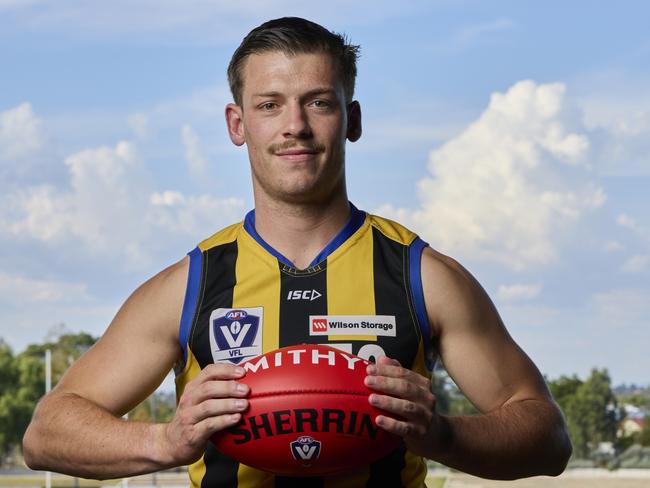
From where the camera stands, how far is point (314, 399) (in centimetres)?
270

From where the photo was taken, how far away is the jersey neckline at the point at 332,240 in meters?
3.37

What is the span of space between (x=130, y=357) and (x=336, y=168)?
88 cm

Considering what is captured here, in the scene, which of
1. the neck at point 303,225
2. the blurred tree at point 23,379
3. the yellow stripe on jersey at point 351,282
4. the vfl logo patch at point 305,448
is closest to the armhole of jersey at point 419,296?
the yellow stripe on jersey at point 351,282

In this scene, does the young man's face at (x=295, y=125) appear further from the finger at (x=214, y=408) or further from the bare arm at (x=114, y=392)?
the finger at (x=214, y=408)

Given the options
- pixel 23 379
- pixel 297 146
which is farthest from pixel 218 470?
pixel 23 379

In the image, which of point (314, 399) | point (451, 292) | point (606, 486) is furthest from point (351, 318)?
point (606, 486)

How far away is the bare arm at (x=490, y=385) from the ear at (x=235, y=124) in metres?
0.69

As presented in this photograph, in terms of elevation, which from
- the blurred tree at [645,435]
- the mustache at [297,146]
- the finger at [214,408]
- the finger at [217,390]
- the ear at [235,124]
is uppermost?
the blurred tree at [645,435]

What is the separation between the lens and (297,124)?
3119 millimetres

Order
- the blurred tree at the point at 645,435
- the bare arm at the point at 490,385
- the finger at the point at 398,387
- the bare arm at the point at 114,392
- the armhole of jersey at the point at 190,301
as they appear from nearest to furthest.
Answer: the finger at the point at 398,387, the bare arm at the point at 490,385, the bare arm at the point at 114,392, the armhole of jersey at the point at 190,301, the blurred tree at the point at 645,435

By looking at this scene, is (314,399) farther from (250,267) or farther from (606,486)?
(606,486)

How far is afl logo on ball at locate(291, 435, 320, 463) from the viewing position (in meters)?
2.75

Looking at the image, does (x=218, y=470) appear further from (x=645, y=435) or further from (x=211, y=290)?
(x=645, y=435)

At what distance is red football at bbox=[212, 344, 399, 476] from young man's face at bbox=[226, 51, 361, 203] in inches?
23.9
